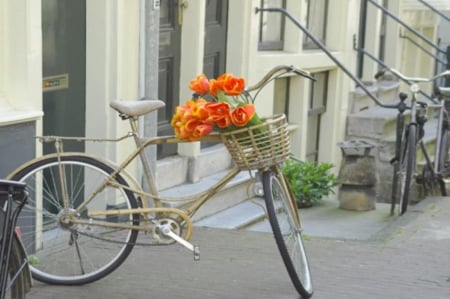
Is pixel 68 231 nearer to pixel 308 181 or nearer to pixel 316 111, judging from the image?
pixel 308 181

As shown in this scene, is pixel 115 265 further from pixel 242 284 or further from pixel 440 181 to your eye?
pixel 440 181

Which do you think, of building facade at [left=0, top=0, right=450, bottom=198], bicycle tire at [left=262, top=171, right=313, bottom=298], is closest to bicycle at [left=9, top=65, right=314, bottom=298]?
bicycle tire at [left=262, top=171, right=313, bottom=298]

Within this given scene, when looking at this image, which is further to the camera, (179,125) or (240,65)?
(240,65)

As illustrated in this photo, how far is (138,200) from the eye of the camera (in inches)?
208

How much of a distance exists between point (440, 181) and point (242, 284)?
3731mm

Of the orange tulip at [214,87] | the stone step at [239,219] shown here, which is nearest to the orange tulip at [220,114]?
the orange tulip at [214,87]

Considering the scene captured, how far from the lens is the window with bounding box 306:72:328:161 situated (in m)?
10.9

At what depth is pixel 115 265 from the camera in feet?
17.9

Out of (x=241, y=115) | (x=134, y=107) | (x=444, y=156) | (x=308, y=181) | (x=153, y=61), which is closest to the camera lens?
Answer: (x=241, y=115)

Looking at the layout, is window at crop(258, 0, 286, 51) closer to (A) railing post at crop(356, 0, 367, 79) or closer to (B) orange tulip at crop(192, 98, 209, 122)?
(A) railing post at crop(356, 0, 367, 79)

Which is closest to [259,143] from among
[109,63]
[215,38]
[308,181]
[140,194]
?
[140,194]

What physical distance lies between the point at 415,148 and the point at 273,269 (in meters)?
2.50

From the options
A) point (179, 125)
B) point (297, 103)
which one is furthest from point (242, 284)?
point (297, 103)

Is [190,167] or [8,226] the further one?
[190,167]
